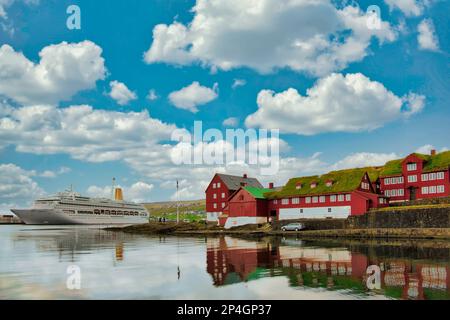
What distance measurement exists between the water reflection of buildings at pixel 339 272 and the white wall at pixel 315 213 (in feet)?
125

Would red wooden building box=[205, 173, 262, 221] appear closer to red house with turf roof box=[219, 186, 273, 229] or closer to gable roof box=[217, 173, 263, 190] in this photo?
gable roof box=[217, 173, 263, 190]

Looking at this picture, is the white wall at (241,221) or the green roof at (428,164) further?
the white wall at (241,221)

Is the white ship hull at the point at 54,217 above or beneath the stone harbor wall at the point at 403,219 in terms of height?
beneath

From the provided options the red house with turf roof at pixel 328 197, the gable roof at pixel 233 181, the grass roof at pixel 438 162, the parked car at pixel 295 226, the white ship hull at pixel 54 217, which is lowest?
the white ship hull at pixel 54 217

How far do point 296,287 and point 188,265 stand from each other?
11.0m

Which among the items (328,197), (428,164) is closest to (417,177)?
(428,164)

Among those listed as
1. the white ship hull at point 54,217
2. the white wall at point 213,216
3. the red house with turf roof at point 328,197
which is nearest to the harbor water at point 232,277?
the red house with turf roof at point 328,197

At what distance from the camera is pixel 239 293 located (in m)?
19.7

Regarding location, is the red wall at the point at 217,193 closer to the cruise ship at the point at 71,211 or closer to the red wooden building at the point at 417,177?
the red wooden building at the point at 417,177

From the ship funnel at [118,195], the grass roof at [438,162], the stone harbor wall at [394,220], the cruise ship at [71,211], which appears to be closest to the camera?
the stone harbor wall at [394,220]

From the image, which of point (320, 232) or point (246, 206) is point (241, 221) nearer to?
point (246, 206)

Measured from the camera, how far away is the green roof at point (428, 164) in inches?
2768
